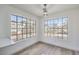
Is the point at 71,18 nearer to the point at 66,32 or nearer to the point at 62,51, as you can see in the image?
the point at 66,32

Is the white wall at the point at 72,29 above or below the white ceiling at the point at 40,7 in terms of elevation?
below

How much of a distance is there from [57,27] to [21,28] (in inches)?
24.5

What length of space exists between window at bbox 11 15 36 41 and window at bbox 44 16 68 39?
0.80ft

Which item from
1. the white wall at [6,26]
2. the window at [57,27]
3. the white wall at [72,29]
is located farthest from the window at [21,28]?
the white wall at [72,29]

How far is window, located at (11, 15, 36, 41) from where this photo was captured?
4.69 ft

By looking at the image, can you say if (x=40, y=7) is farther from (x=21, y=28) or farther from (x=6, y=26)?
(x=6, y=26)

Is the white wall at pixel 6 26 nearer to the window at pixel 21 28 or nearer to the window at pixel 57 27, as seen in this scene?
the window at pixel 21 28

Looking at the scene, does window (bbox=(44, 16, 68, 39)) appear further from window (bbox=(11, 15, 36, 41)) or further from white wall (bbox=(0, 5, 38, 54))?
white wall (bbox=(0, 5, 38, 54))

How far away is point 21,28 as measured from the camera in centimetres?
149

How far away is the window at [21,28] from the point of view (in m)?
1.43

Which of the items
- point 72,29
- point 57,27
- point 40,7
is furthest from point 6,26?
point 72,29

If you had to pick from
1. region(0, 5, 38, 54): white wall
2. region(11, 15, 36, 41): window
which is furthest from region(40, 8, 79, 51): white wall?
region(0, 5, 38, 54): white wall

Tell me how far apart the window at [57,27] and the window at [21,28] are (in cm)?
25

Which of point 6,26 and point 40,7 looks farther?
A: point 40,7
